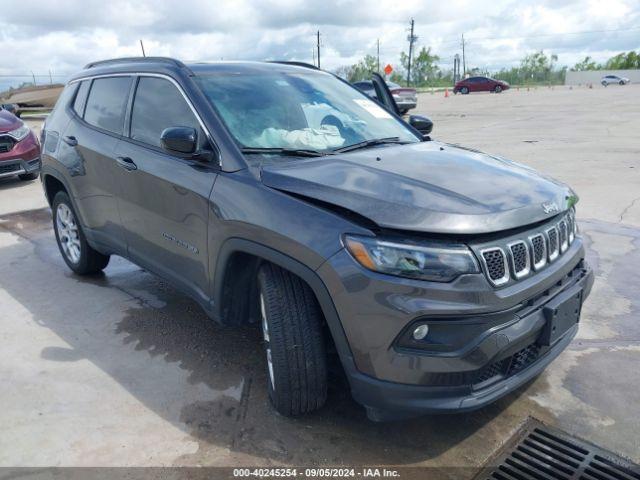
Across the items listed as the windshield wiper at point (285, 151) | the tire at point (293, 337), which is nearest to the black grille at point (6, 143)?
the windshield wiper at point (285, 151)

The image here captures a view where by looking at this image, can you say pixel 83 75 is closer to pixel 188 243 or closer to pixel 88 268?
pixel 88 268

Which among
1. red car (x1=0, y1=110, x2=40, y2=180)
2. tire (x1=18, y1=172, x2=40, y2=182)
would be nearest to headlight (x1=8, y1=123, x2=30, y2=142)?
red car (x1=0, y1=110, x2=40, y2=180)

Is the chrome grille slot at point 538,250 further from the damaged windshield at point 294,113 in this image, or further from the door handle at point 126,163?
the door handle at point 126,163

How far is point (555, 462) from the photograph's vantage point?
259 centimetres

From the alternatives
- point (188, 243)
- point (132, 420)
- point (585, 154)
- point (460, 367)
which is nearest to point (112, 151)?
point (188, 243)

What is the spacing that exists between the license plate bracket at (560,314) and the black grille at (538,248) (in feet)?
0.66

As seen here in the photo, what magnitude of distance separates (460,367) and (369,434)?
738 millimetres

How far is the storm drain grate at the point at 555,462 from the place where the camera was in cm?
251

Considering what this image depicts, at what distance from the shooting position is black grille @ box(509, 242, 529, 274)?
7.97ft

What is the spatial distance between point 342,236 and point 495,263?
64cm

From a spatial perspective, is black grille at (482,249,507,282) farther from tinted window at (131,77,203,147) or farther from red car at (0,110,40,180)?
red car at (0,110,40,180)

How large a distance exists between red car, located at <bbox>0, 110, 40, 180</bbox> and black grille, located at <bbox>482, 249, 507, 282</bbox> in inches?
349

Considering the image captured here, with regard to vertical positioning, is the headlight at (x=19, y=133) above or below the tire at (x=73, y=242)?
above

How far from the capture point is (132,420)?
2.92 m
